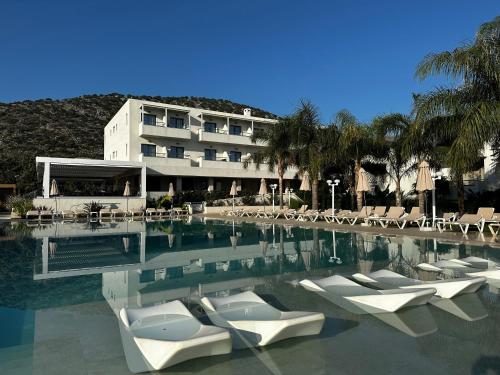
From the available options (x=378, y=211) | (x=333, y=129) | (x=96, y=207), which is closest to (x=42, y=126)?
(x=96, y=207)

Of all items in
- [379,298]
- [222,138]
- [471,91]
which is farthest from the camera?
[222,138]

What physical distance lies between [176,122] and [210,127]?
3709mm

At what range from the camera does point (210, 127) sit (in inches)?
1480

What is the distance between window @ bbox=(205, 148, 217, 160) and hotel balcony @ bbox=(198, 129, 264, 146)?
4.12 feet

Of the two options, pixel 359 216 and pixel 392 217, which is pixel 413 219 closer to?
pixel 392 217

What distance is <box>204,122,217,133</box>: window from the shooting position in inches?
1468

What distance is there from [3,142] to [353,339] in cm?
6435

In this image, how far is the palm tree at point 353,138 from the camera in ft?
66.1

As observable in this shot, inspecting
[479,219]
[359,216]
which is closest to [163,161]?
[359,216]

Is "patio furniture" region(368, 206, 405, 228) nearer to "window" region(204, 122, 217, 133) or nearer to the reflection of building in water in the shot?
the reflection of building in water

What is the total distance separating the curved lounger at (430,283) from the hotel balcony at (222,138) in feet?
94.9

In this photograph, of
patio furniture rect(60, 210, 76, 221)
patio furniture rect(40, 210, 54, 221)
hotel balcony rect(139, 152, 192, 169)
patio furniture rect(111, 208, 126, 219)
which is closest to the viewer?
patio furniture rect(40, 210, 54, 221)

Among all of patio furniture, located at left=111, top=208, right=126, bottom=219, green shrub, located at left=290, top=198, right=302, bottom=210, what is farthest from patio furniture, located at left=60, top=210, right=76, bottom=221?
green shrub, located at left=290, top=198, right=302, bottom=210

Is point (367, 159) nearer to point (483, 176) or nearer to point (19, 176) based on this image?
point (483, 176)
